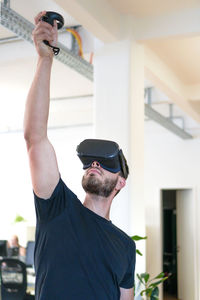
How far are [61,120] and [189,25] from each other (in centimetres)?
493

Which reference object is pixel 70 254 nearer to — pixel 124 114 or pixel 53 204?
pixel 53 204

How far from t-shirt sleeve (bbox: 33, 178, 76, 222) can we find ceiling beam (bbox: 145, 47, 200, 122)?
142 inches

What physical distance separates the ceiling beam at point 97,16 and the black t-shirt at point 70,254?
7.74 feet

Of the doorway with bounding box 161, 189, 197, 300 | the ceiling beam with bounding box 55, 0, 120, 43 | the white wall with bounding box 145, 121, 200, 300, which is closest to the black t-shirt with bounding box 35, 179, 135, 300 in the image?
the ceiling beam with bounding box 55, 0, 120, 43

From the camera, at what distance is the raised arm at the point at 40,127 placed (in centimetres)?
139

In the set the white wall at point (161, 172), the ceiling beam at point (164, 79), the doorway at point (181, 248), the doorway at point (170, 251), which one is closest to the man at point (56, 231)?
the ceiling beam at point (164, 79)

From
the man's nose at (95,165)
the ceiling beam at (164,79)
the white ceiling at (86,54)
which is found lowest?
the man's nose at (95,165)

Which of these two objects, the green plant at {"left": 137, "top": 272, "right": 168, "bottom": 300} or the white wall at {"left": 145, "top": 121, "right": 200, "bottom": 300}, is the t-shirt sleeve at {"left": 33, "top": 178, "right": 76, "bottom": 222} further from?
the white wall at {"left": 145, "top": 121, "right": 200, "bottom": 300}

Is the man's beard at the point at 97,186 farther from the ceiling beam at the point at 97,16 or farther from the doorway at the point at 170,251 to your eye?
the doorway at the point at 170,251

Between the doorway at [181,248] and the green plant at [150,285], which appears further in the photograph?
the doorway at [181,248]

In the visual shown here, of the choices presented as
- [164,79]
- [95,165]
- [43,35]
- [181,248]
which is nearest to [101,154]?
[95,165]

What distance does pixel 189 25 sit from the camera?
4.20m

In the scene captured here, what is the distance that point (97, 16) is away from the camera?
3867 millimetres

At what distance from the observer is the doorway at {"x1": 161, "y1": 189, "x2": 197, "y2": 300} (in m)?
8.76
